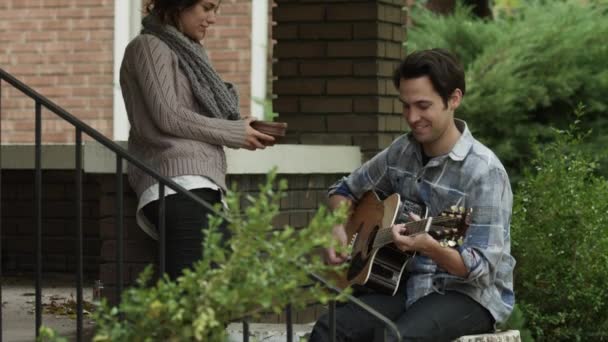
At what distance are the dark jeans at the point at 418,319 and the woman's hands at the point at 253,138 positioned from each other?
0.68m

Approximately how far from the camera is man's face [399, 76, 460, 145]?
4602 mm

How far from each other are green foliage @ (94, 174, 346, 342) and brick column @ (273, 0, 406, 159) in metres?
3.88

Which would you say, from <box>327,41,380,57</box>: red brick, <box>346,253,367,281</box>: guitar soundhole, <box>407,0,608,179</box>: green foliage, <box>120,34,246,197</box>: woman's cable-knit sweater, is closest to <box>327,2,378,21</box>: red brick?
<box>327,41,380,57</box>: red brick

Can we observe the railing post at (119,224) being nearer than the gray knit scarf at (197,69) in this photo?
Yes

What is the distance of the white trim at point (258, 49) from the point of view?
11609mm

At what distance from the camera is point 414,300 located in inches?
182

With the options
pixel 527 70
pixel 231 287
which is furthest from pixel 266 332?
pixel 527 70

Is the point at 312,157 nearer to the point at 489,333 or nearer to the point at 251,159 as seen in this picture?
the point at 251,159

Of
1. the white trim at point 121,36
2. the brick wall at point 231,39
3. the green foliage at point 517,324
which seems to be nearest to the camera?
the green foliage at point 517,324

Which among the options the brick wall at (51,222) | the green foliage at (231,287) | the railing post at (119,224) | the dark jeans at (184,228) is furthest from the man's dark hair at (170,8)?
the brick wall at (51,222)

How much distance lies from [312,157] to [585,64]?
4.93 m

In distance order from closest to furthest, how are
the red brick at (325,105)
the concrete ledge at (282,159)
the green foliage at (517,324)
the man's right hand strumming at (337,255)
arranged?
1. the man's right hand strumming at (337,255)
2. the concrete ledge at (282,159)
3. the green foliage at (517,324)
4. the red brick at (325,105)

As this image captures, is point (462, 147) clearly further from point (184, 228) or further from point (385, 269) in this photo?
point (184, 228)

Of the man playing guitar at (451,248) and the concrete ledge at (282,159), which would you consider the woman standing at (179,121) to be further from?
the concrete ledge at (282,159)
